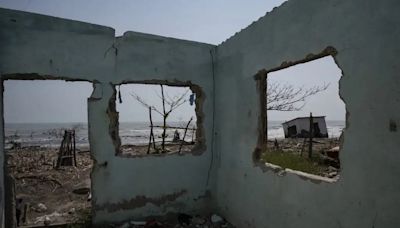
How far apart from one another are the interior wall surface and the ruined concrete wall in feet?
2.71

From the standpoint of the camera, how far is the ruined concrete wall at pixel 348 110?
2.28 metres

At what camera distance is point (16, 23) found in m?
3.97

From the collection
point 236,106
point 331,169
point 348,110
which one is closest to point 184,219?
point 236,106

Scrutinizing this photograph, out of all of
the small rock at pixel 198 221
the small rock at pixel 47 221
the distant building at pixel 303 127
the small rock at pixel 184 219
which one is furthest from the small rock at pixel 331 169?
the distant building at pixel 303 127

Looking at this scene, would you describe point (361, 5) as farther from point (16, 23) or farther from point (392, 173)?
point (16, 23)

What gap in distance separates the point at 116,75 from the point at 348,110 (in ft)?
10.9

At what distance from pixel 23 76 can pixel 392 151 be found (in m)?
4.43

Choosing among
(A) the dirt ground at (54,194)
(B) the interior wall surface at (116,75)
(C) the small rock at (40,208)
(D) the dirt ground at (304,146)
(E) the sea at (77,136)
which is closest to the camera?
(B) the interior wall surface at (116,75)

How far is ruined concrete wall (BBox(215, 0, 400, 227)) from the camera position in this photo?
2277mm

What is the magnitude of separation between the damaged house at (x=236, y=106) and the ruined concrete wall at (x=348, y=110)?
1 cm

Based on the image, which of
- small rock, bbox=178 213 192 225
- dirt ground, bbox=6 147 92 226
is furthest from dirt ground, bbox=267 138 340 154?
dirt ground, bbox=6 147 92 226

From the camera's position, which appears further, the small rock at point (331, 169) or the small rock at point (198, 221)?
the small rock at point (331, 169)

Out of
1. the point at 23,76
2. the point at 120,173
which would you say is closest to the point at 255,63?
the point at 120,173

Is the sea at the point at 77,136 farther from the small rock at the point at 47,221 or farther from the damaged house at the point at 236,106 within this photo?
the small rock at the point at 47,221
